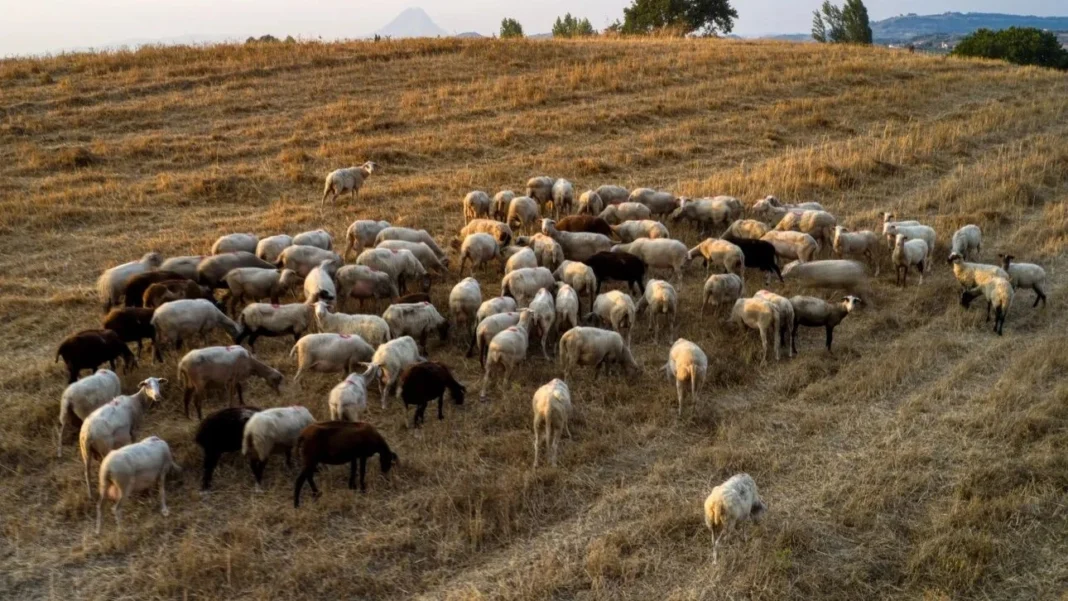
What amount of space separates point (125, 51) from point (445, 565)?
92.0ft

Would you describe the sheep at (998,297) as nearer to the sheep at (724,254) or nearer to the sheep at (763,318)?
the sheep at (763,318)

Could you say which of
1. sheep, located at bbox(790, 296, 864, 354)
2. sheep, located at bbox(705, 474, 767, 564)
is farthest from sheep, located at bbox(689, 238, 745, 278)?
sheep, located at bbox(705, 474, 767, 564)

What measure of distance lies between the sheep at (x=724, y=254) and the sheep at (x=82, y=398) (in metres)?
8.45

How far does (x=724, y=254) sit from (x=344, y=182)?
8442 mm

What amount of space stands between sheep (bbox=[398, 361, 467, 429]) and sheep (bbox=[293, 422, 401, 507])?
41.9 inches

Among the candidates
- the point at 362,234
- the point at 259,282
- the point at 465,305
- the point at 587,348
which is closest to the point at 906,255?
the point at 587,348

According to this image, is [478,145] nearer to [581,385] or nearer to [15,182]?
[15,182]

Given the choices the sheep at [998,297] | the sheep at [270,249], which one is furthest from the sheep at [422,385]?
the sheep at [998,297]

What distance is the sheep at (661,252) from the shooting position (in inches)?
519

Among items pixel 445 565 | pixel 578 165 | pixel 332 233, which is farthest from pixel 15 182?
pixel 445 565

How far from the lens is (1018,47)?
58.3m

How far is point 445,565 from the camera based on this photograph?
22.8 feet

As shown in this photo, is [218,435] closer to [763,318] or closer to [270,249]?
[270,249]

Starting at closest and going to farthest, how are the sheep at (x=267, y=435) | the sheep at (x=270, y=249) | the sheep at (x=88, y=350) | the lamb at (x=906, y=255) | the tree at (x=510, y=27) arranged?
the sheep at (x=267, y=435) → the sheep at (x=88, y=350) → the sheep at (x=270, y=249) → the lamb at (x=906, y=255) → the tree at (x=510, y=27)
